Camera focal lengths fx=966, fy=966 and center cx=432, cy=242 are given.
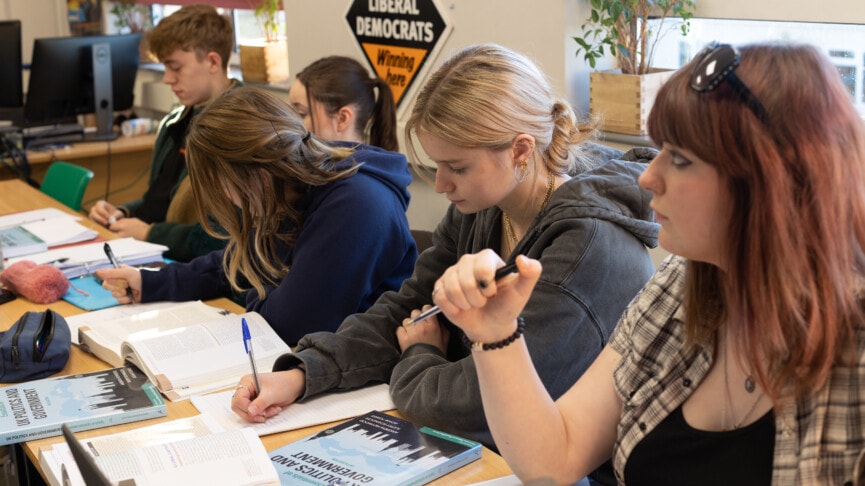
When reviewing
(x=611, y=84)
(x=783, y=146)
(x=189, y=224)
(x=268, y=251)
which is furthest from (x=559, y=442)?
(x=189, y=224)

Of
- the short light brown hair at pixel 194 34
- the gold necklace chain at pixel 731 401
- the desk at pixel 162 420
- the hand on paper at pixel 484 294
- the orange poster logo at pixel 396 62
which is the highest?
the short light brown hair at pixel 194 34

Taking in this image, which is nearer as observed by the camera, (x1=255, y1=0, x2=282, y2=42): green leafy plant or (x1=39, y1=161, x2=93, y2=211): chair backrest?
(x1=39, y1=161, x2=93, y2=211): chair backrest

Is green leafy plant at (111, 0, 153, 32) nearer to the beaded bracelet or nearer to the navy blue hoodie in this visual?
→ the navy blue hoodie

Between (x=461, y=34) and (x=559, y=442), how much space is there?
210 cm

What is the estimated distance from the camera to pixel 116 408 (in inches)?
65.9

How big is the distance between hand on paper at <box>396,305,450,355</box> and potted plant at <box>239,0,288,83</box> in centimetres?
273

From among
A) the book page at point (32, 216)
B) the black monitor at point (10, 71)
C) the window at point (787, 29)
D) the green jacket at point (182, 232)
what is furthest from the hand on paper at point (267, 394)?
the black monitor at point (10, 71)

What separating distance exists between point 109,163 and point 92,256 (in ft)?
7.39

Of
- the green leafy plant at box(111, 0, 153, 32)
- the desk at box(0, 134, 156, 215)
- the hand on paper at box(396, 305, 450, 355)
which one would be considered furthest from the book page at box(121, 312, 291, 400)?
the green leafy plant at box(111, 0, 153, 32)

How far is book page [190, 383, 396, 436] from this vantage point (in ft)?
5.29

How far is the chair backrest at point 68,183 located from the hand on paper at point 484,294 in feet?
9.09

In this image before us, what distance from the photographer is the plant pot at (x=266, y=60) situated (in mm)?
4285

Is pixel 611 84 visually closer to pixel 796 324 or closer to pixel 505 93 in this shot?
pixel 505 93

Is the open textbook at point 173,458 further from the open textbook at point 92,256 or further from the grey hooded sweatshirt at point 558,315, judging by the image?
the open textbook at point 92,256
